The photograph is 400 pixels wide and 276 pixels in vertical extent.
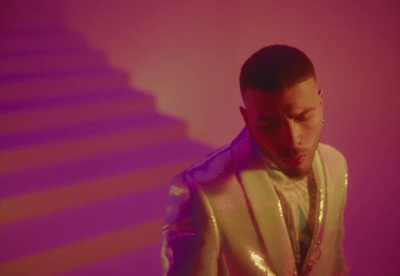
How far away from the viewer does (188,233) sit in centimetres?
106

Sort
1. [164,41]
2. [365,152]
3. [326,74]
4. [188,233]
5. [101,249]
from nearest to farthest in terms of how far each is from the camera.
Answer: [188,233]
[326,74]
[365,152]
[101,249]
[164,41]

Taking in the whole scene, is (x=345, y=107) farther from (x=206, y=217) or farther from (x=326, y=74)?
(x=206, y=217)

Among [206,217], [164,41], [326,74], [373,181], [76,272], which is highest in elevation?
[164,41]

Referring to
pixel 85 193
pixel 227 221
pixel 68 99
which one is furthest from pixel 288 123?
pixel 68 99

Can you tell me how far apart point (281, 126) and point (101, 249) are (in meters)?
2.25

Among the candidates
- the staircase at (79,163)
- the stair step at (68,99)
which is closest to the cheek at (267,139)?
the staircase at (79,163)

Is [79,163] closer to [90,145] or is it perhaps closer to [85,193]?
[90,145]

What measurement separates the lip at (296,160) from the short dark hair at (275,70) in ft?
0.82

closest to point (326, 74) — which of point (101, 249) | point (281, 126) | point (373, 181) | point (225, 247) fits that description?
point (373, 181)

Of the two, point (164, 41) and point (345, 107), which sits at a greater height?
point (164, 41)

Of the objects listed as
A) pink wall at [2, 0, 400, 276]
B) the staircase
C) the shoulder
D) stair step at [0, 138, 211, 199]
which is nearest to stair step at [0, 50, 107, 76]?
the staircase

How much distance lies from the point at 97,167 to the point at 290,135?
8.39 feet

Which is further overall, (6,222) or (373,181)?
(6,222)

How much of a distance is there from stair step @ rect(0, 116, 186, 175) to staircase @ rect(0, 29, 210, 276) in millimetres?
A: 10
